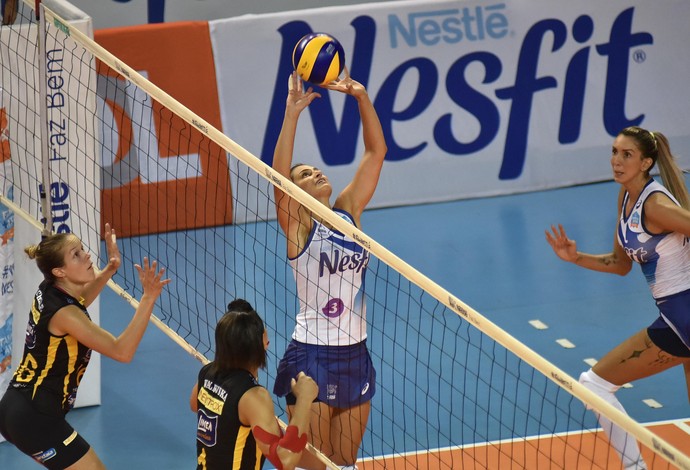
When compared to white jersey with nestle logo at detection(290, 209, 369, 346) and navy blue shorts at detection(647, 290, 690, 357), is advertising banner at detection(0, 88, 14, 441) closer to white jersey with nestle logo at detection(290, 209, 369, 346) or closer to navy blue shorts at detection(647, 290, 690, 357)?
white jersey with nestle logo at detection(290, 209, 369, 346)

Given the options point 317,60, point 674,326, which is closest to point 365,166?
point 317,60

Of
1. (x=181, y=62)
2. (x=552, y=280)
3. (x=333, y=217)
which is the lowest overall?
(x=552, y=280)

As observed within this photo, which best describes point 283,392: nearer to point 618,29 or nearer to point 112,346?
point 112,346

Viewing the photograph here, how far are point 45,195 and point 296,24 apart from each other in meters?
4.94

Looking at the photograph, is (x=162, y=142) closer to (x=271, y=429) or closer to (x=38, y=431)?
(x=38, y=431)

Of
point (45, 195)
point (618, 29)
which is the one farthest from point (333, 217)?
point (618, 29)

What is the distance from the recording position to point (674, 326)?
6180mm

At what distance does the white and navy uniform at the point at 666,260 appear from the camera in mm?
6180

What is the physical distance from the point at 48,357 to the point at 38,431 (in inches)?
14.8

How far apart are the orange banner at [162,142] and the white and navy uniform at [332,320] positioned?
16.8 ft

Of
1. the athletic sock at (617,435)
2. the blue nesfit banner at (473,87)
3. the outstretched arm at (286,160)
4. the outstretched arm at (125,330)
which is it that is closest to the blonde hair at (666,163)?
the athletic sock at (617,435)

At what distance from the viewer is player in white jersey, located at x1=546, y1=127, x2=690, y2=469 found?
6.16m

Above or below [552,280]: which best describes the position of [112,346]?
above

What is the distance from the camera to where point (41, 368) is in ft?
18.1
